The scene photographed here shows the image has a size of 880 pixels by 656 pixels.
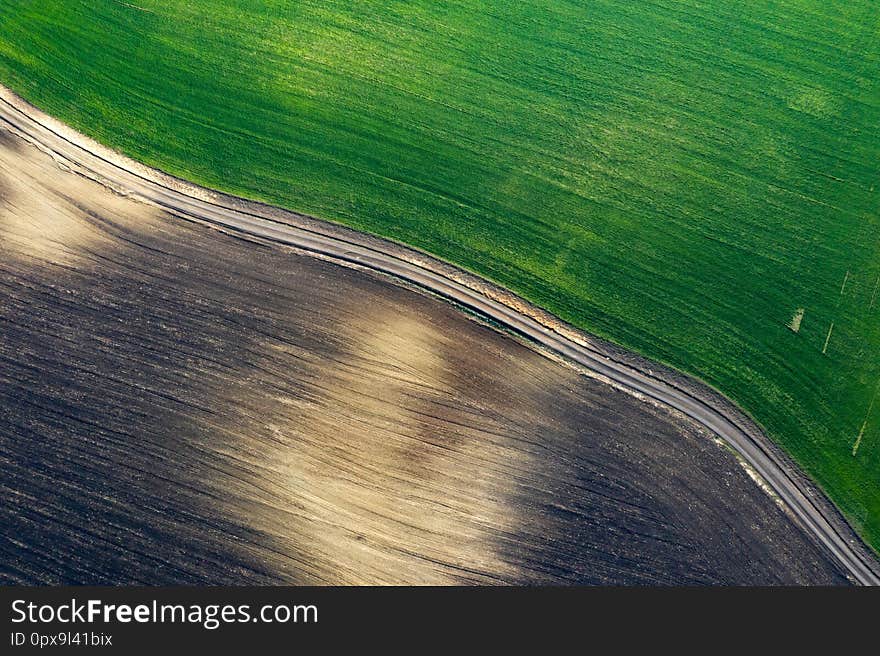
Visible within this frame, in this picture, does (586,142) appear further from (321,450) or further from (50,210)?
(50,210)

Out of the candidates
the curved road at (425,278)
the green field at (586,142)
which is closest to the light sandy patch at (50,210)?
the curved road at (425,278)

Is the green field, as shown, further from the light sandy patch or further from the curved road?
the light sandy patch

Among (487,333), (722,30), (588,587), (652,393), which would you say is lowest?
(588,587)

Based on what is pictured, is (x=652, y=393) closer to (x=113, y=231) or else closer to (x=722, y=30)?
(x=722, y=30)

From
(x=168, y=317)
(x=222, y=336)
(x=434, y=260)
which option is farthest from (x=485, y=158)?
(x=168, y=317)

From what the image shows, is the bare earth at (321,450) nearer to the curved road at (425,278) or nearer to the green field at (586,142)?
the curved road at (425,278)

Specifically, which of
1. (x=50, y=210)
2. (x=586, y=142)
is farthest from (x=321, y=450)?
(x=586, y=142)

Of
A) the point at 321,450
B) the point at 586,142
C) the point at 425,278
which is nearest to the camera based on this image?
the point at 321,450
